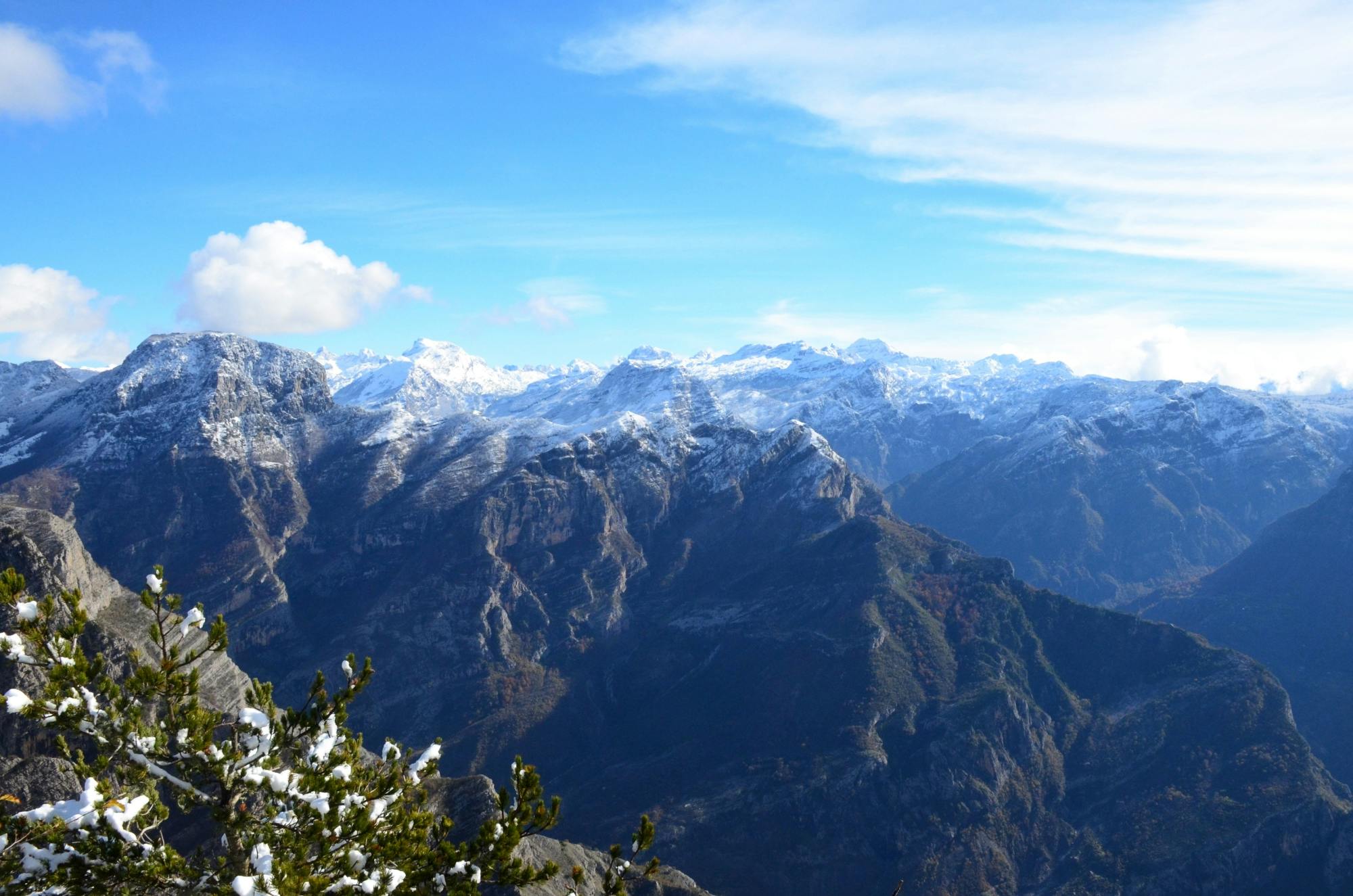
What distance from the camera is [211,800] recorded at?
20.8 meters

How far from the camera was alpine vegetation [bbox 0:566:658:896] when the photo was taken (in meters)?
18.9

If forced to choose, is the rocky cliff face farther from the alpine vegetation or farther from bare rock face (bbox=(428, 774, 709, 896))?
the alpine vegetation

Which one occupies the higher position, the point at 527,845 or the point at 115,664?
the point at 115,664

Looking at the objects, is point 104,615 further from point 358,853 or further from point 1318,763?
point 1318,763

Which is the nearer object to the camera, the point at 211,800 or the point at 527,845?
the point at 211,800

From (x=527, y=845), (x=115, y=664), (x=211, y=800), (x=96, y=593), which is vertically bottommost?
(x=527, y=845)

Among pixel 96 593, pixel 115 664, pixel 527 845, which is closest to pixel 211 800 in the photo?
pixel 527 845

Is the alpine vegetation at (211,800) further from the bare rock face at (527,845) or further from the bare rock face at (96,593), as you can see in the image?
the bare rock face at (96,593)

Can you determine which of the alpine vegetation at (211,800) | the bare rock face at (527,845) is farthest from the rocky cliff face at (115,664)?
the alpine vegetation at (211,800)

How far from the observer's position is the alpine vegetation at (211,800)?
62.1 ft

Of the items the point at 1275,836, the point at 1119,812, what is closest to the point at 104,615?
the point at 1119,812

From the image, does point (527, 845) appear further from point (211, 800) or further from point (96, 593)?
point (96, 593)

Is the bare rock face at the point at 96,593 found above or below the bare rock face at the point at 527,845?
above

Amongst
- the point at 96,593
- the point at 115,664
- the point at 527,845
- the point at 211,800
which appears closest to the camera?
the point at 211,800
